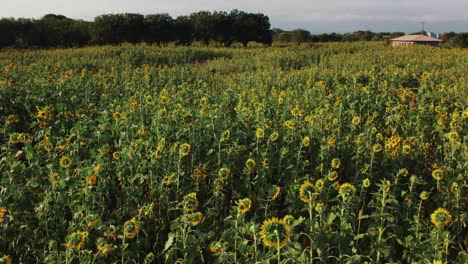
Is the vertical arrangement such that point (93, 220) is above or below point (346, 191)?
below

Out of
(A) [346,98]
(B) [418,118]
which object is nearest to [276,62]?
(A) [346,98]

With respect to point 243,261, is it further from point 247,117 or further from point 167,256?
point 247,117

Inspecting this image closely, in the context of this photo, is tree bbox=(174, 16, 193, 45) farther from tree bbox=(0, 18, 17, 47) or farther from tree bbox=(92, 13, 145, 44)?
tree bbox=(0, 18, 17, 47)

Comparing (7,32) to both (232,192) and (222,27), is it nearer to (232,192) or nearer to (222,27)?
(222,27)

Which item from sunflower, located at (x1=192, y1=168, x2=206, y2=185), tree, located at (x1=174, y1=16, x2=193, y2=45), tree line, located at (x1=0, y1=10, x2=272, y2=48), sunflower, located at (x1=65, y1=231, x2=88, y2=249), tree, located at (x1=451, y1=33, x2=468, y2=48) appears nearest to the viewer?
sunflower, located at (x1=65, y1=231, x2=88, y2=249)

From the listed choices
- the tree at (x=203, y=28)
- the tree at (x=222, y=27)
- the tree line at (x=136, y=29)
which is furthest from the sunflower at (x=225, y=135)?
the tree at (x=203, y=28)

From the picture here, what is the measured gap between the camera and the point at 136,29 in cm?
2781

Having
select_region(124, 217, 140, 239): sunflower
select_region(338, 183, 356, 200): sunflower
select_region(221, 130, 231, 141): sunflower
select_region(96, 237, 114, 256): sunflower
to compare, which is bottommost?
select_region(96, 237, 114, 256): sunflower

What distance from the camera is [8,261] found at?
192 centimetres

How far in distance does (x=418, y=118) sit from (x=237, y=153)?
1974 mm

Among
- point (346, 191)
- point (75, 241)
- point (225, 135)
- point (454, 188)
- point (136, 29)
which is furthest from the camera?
point (136, 29)

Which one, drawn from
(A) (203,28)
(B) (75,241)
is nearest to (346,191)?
(B) (75,241)

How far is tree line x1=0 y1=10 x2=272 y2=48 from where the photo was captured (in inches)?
978

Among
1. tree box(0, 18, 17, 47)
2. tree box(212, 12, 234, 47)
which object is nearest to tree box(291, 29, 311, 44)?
tree box(212, 12, 234, 47)
